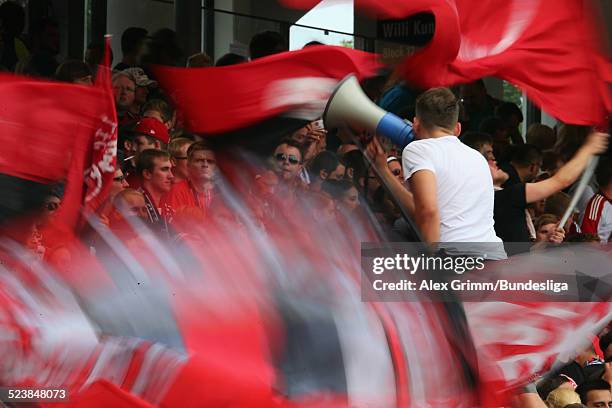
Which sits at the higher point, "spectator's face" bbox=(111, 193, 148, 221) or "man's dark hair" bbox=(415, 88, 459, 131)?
"man's dark hair" bbox=(415, 88, 459, 131)

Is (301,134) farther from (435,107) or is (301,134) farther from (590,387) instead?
(590,387)

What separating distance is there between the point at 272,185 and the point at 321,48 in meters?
0.50

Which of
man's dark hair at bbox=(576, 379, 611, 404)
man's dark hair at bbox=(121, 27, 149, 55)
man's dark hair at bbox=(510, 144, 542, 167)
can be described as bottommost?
man's dark hair at bbox=(576, 379, 611, 404)

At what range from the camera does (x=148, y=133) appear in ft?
13.3

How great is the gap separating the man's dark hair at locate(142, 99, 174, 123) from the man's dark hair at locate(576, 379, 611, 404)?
212cm

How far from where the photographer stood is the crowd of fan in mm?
3994

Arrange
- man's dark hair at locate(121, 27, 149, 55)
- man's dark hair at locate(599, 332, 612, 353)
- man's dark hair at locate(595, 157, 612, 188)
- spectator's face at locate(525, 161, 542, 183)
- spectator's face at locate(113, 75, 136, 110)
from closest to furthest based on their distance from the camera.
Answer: man's dark hair at locate(121, 27, 149, 55) → spectator's face at locate(113, 75, 136, 110) → spectator's face at locate(525, 161, 542, 183) → man's dark hair at locate(595, 157, 612, 188) → man's dark hair at locate(599, 332, 612, 353)

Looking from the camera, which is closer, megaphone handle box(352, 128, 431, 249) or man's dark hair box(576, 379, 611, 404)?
megaphone handle box(352, 128, 431, 249)

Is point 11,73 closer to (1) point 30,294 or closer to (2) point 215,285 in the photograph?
(1) point 30,294

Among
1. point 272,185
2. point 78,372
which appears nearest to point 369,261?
point 272,185

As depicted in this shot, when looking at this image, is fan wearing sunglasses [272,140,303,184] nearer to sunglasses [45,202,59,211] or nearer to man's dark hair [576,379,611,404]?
sunglasses [45,202,59,211]

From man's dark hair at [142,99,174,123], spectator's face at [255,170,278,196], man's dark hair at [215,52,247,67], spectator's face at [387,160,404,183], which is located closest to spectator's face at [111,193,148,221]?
man's dark hair at [142,99,174,123]

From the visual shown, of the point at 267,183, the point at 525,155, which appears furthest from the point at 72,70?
the point at 525,155

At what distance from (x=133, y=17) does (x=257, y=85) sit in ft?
1.57
